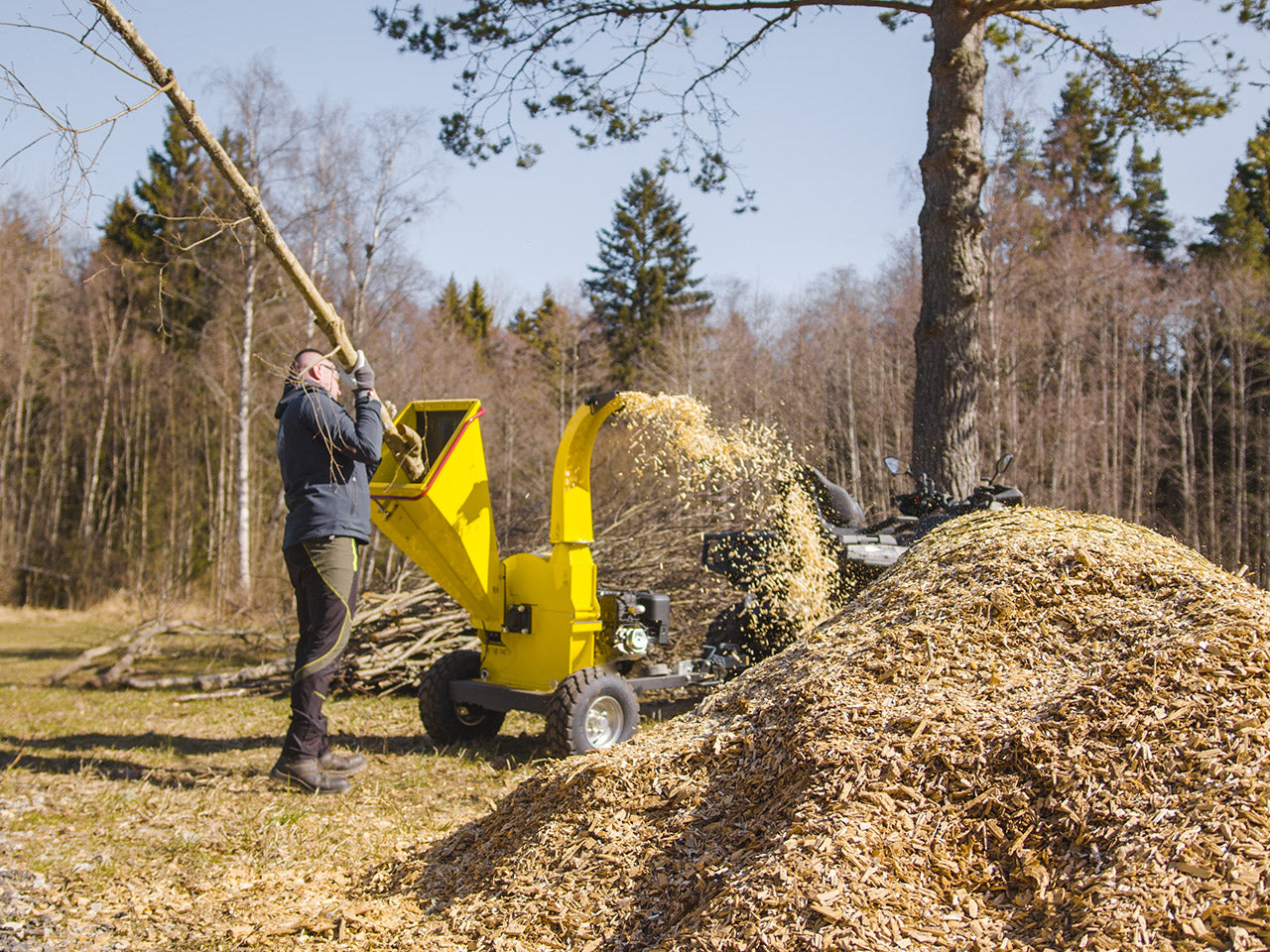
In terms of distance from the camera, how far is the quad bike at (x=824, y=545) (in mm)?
6082

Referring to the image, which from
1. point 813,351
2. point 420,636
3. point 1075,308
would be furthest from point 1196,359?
point 420,636

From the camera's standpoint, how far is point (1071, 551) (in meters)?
3.96

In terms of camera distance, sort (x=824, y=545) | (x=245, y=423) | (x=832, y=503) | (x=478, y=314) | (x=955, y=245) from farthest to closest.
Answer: (x=478, y=314) → (x=245, y=423) → (x=955, y=245) → (x=832, y=503) → (x=824, y=545)

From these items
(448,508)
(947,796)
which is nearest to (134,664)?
(448,508)

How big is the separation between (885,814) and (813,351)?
93.6 ft

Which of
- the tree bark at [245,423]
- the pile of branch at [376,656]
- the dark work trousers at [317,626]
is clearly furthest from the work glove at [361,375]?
the tree bark at [245,423]

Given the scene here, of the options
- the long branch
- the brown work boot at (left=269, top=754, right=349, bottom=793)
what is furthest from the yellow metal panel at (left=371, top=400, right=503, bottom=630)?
the brown work boot at (left=269, top=754, right=349, bottom=793)

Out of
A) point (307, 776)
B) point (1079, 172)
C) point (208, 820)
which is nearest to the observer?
point (208, 820)

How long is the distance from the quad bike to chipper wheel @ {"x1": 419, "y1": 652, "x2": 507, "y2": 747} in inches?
66.8

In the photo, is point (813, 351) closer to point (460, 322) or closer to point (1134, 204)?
point (1134, 204)

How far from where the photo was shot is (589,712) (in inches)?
206

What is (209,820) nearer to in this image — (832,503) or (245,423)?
(832,503)

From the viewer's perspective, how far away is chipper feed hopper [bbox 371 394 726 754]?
5316 mm

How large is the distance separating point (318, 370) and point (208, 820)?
7.93ft
